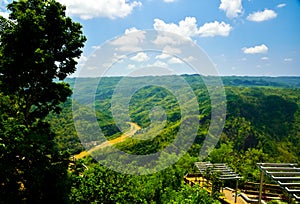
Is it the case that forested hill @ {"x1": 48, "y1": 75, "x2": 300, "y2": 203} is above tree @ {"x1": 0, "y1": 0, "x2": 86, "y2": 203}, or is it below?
below

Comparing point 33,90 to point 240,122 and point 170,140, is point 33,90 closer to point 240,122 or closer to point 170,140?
point 170,140

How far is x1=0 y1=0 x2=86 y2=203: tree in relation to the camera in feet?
23.2

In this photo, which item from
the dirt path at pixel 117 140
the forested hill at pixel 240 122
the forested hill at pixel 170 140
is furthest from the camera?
the dirt path at pixel 117 140

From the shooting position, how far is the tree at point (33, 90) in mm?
7082

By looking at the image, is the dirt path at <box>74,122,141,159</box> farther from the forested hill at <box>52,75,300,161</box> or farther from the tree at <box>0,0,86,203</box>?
the tree at <box>0,0,86,203</box>

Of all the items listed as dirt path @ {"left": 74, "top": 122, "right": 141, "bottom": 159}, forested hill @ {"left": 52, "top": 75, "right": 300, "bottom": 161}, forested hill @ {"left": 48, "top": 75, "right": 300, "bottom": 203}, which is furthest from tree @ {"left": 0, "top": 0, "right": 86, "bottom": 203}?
dirt path @ {"left": 74, "top": 122, "right": 141, "bottom": 159}

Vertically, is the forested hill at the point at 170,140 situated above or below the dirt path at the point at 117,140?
above

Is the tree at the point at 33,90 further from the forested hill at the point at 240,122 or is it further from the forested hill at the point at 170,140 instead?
the forested hill at the point at 240,122

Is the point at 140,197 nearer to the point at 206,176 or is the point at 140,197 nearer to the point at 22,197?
the point at 22,197

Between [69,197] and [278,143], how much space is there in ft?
215

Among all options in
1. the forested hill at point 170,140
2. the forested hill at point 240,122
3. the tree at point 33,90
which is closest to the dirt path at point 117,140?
the forested hill at point 170,140

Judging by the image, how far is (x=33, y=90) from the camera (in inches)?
361

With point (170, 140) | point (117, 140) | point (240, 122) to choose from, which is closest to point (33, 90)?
point (170, 140)

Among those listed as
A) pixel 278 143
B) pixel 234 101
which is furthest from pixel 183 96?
pixel 278 143
